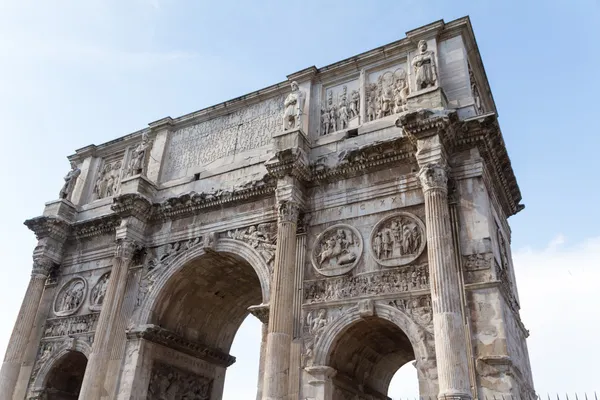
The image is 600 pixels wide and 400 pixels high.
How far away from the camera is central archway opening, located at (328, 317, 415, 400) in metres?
10.2

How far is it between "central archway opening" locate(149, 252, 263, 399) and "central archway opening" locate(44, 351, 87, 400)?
8.44 ft

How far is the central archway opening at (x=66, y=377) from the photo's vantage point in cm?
1385

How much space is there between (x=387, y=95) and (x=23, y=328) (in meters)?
11.1

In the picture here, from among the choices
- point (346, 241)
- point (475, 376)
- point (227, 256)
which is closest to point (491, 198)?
point (346, 241)

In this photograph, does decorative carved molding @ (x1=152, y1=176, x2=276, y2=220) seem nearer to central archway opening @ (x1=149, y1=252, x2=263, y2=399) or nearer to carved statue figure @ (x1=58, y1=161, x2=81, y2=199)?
central archway opening @ (x1=149, y1=252, x2=263, y2=399)

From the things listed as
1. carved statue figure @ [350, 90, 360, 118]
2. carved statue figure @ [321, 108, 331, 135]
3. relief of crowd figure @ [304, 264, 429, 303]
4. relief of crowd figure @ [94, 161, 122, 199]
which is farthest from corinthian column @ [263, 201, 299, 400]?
relief of crowd figure @ [94, 161, 122, 199]

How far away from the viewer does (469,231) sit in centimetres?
973

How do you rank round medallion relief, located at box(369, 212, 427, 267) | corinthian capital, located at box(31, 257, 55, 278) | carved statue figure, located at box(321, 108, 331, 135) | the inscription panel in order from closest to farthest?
round medallion relief, located at box(369, 212, 427, 267), carved statue figure, located at box(321, 108, 331, 135), the inscription panel, corinthian capital, located at box(31, 257, 55, 278)

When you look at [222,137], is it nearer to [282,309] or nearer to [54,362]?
[282,309]

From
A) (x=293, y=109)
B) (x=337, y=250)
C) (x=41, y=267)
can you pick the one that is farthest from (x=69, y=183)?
(x=337, y=250)

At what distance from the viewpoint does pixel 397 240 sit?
10484 mm

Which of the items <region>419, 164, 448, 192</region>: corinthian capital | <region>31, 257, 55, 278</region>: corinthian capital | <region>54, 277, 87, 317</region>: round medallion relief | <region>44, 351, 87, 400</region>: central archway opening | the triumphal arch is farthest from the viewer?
<region>31, 257, 55, 278</region>: corinthian capital

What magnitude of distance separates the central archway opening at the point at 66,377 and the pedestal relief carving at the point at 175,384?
2375 millimetres

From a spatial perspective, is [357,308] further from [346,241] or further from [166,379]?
[166,379]
